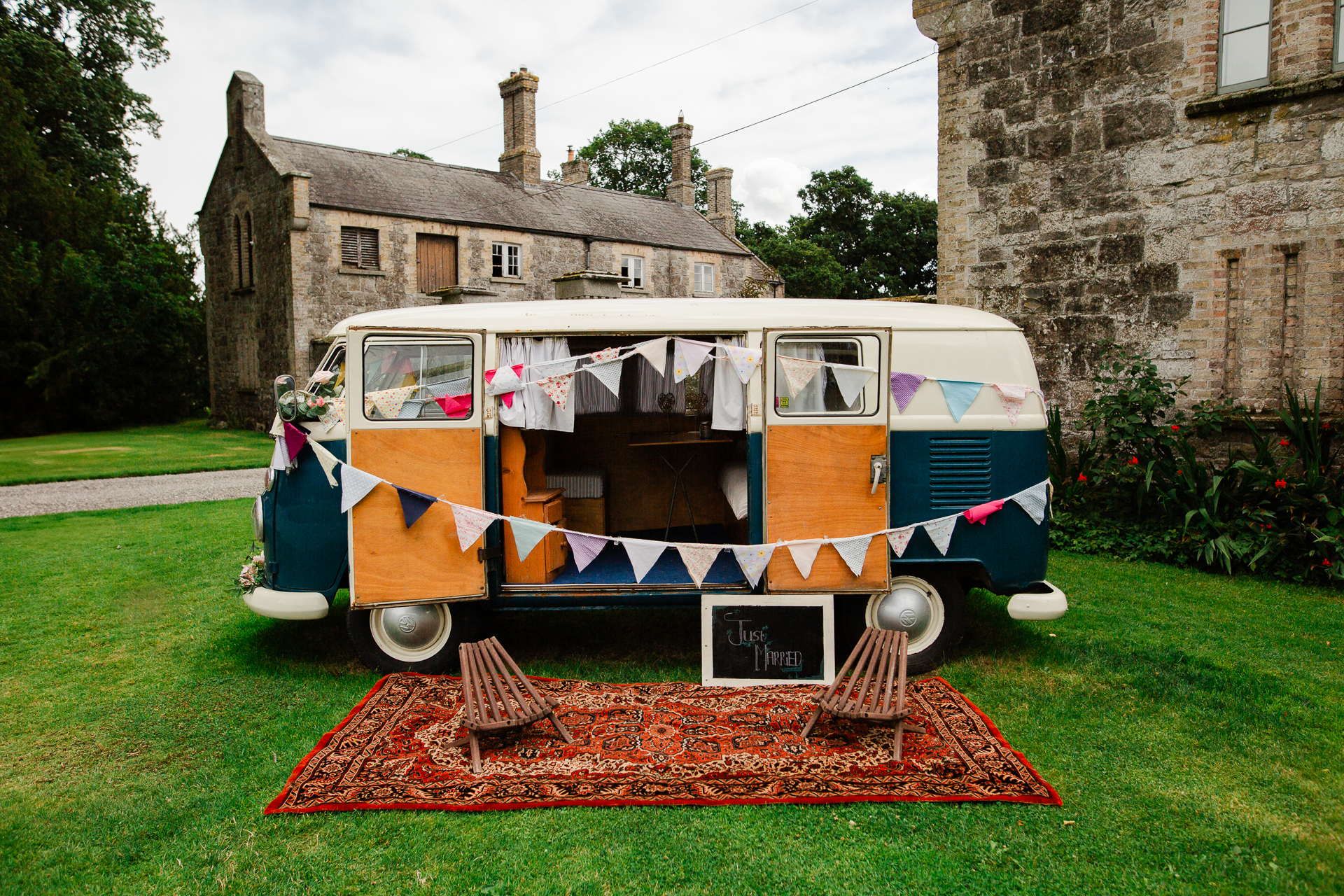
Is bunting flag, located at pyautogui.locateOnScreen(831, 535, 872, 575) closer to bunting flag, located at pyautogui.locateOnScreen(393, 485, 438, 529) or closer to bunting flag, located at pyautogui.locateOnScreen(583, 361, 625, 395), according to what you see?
bunting flag, located at pyautogui.locateOnScreen(583, 361, 625, 395)

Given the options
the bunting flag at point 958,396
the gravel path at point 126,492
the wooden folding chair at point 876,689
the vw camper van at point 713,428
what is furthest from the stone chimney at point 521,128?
the wooden folding chair at point 876,689

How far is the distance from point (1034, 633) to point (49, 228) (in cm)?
3373

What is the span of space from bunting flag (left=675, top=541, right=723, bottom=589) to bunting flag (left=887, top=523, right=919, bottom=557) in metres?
1.14

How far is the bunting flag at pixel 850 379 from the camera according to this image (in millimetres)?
5684

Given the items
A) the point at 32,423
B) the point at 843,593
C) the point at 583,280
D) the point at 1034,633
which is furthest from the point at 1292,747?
the point at 32,423

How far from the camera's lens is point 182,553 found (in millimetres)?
10008

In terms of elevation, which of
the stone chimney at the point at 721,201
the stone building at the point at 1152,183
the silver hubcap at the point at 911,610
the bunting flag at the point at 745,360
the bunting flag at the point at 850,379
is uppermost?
the stone chimney at the point at 721,201

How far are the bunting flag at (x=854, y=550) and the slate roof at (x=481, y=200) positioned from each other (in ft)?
71.0

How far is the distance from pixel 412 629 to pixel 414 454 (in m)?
1.21

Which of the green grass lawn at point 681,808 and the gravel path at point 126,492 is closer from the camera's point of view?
the green grass lawn at point 681,808

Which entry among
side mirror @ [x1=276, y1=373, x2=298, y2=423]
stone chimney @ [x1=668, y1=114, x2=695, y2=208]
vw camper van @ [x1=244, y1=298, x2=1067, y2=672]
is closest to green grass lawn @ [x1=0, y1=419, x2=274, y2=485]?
side mirror @ [x1=276, y1=373, x2=298, y2=423]

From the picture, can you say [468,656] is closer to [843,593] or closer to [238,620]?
[843,593]

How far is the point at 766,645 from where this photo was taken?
5.72 metres

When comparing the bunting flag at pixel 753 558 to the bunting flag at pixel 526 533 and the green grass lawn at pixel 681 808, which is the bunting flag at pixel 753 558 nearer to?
the green grass lawn at pixel 681 808
